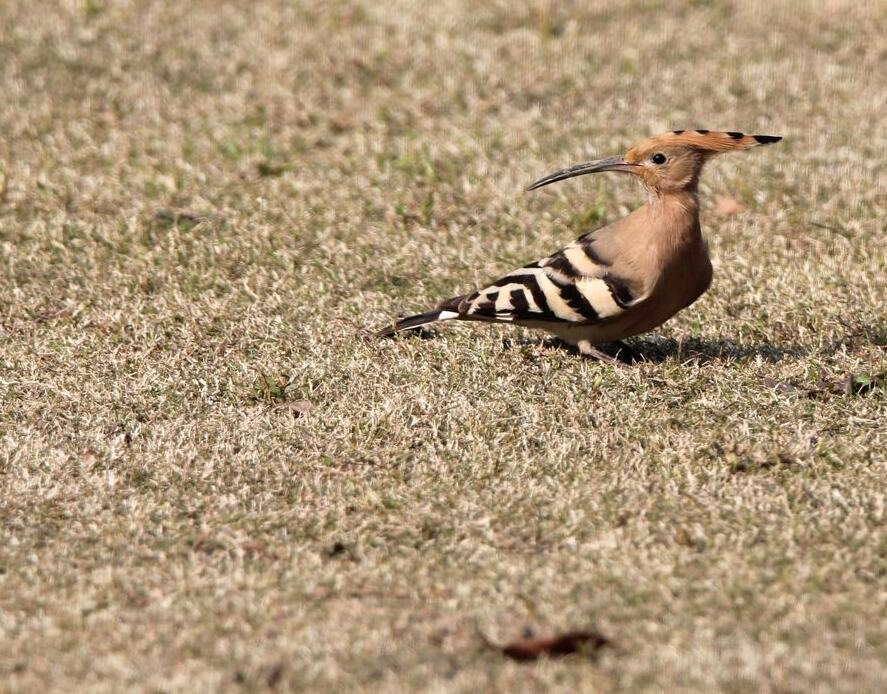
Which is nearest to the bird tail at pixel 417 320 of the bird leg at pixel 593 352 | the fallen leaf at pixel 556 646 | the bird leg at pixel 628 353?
the bird leg at pixel 593 352

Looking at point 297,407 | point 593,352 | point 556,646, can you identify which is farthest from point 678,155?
point 556,646

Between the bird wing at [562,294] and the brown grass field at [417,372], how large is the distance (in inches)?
8.2

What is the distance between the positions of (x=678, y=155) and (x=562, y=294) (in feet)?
2.27

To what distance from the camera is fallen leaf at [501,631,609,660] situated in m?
3.33

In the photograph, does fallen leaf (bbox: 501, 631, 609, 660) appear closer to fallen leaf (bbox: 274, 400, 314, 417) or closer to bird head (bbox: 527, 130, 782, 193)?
fallen leaf (bbox: 274, 400, 314, 417)

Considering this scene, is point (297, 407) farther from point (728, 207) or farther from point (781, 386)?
point (728, 207)

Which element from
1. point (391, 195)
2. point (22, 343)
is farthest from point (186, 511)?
point (391, 195)

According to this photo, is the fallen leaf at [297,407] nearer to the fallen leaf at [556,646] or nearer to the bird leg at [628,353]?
the bird leg at [628,353]

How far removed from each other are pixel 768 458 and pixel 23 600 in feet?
7.48

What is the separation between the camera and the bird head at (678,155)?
518 centimetres

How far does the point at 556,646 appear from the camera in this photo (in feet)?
11.0

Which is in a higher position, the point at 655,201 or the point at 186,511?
the point at 655,201

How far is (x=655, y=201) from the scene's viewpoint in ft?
17.1

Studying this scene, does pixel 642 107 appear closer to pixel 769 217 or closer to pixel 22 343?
pixel 769 217
